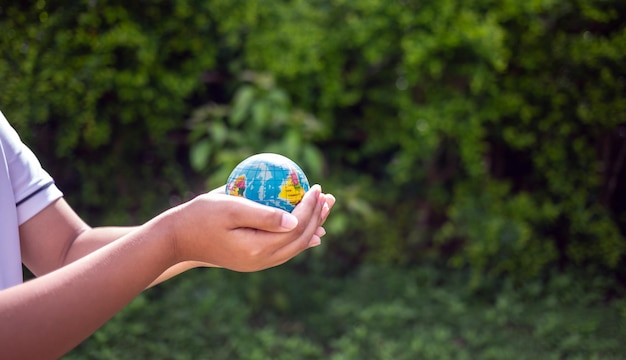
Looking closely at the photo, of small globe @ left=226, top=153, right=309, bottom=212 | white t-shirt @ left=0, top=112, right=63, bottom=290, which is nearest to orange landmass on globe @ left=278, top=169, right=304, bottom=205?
small globe @ left=226, top=153, right=309, bottom=212

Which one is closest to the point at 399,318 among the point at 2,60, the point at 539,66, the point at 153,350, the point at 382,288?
the point at 382,288

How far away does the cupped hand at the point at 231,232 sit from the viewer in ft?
4.41

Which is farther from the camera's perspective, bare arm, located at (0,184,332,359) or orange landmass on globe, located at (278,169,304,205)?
orange landmass on globe, located at (278,169,304,205)

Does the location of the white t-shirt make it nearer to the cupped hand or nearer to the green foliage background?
the cupped hand

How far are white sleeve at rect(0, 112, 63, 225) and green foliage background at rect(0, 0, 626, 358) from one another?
247 centimetres

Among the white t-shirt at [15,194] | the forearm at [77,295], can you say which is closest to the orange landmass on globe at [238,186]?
the white t-shirt at [15,194]

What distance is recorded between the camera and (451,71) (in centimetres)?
458

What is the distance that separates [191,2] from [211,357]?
233 cm

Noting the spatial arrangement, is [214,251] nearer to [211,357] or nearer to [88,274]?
[88,274]

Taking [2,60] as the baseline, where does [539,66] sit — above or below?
above

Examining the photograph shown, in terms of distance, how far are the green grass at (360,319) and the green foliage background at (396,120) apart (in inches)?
8.4

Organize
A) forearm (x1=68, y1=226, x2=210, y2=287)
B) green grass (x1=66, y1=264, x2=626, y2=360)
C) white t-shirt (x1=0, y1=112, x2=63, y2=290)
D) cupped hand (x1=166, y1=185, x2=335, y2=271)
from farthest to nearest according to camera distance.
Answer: green grass (x1=66, y1=264, x2=626, y2=360) → forearm (x1=68, y1=226, x2=210, y2=287) → white t-shirt (x1=0, y1=112, x2=63, y2=290) → cupped hand (x1=166, y1=185, x2=335, y2=271)

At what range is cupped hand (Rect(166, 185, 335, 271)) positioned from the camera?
1.34 m

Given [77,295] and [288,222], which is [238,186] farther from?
[77,295]
